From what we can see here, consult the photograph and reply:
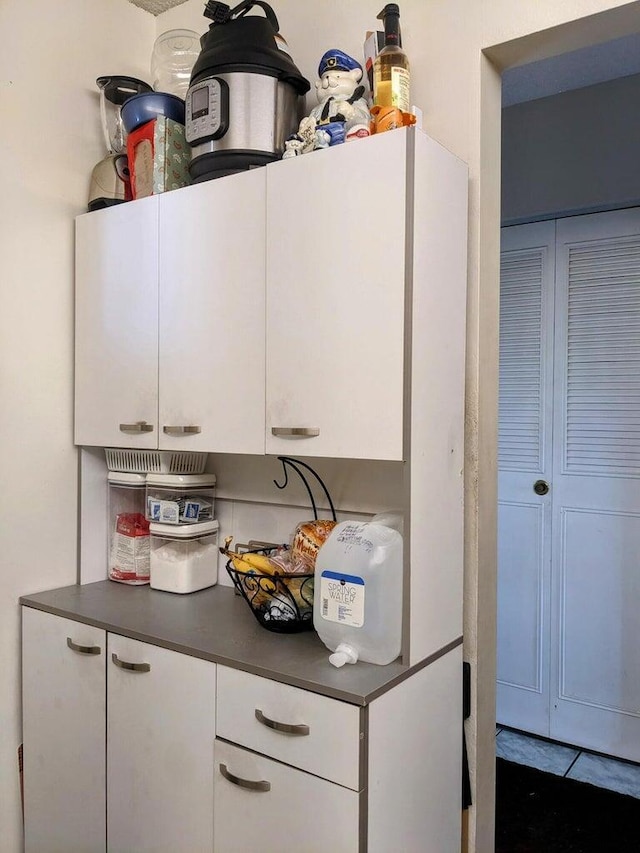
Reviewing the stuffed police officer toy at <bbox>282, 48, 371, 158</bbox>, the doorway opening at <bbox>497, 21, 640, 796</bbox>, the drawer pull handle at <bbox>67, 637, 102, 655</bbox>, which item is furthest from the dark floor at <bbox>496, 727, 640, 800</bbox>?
the stuffed police officer toy at <bbox>282, 48, 371, 158</bbox>

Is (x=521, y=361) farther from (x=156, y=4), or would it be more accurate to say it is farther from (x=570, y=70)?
(x=156, y=4)

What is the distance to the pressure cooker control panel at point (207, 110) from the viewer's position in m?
1.67

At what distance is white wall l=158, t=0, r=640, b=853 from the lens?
1620 mm

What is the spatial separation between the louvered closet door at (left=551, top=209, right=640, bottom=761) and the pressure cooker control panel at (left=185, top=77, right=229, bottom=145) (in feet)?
5.73

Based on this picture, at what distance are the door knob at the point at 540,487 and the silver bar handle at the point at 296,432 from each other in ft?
5.60

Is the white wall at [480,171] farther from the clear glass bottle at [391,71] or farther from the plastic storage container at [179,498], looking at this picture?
the plastic storage container at [179,498]

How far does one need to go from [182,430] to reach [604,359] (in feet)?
6.07

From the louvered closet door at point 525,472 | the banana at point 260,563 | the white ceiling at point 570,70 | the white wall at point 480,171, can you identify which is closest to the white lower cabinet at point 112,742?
the banana at point 260,563

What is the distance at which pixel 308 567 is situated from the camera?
1.66m

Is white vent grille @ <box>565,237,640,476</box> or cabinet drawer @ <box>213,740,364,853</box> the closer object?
cabinet drawer @ <box>213,740,364,853</box>

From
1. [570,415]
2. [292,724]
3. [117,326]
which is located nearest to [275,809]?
[292,724]

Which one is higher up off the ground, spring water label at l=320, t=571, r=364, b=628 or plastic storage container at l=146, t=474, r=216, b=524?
plastic storage container at l=146, t=474, r=216, b=524

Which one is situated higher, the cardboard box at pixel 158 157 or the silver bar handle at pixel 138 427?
the cardboard box at pixel 158 157

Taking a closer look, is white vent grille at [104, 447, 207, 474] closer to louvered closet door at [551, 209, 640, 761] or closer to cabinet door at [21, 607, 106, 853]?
cabinet door at [21, 607, 106, 853]
